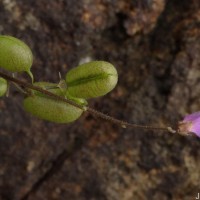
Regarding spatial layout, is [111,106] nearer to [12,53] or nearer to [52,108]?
[52,108]

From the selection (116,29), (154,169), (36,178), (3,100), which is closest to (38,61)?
(3,100)

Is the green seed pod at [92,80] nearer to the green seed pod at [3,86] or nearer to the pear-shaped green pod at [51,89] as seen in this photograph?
the pear-shaped green pod at [51,89]

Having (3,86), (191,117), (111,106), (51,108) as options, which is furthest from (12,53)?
(111,106)

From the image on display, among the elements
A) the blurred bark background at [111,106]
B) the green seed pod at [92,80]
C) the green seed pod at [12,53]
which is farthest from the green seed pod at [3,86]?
the blurred bark background at [111,106]

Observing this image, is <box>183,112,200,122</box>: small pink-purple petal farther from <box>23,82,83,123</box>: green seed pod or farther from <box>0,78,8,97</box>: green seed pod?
<box>0,78,8,97</box>: green seed pod

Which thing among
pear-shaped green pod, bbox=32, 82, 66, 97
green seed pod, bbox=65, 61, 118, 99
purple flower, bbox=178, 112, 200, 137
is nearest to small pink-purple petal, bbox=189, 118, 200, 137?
purple flower, bbox=178, 112, 200, 137

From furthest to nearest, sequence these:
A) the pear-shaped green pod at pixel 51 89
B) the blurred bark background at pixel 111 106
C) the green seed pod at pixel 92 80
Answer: the blurred bark background at pixel 111 106, the pear-shaped green pod at pixel 51 89, the green seed pod at pixel 92 80

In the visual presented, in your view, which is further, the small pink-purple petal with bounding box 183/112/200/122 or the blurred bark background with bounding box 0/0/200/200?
the blurred bark background with bounding box 0/0/200/200
